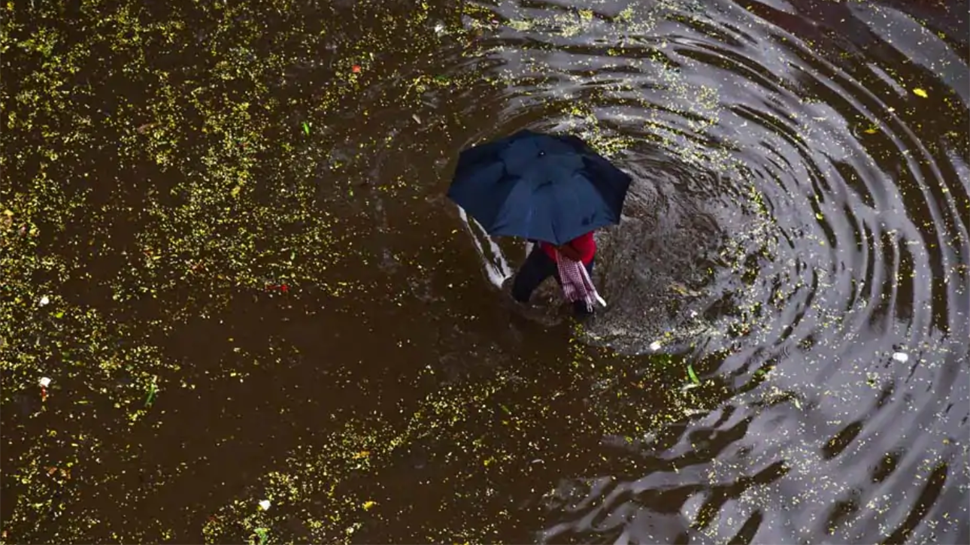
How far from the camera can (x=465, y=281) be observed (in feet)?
14.4

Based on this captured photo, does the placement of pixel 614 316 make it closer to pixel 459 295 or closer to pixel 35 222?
pixel 459 295

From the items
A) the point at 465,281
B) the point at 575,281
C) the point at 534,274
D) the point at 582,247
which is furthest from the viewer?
the point at 465,281

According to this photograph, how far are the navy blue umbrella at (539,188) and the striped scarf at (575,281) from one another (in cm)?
35

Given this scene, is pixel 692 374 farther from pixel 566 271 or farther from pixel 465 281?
pixel 465 281

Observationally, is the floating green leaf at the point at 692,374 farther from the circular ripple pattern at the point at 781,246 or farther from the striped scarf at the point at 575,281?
the striped scarf at the point at 575,281

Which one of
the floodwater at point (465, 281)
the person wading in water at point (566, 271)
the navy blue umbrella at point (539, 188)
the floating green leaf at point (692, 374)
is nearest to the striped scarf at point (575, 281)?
the person wading in water at point (566, 271)

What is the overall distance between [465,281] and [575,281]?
0.62 metres

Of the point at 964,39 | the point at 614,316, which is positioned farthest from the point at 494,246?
the point at 964,39

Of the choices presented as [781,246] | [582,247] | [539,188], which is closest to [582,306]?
[582,247]

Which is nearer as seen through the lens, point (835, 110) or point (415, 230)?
point (415, 230)

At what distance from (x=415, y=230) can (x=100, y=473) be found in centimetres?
176

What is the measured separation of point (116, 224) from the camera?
4.47m

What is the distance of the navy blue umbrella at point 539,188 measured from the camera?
3.58 meters

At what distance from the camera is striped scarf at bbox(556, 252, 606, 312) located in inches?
155
